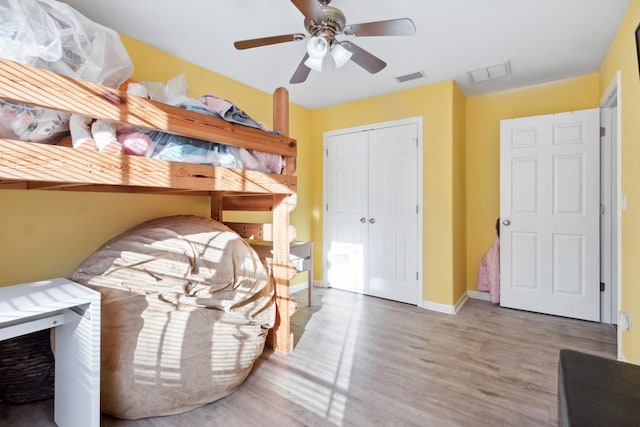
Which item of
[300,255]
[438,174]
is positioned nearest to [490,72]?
[438,174]

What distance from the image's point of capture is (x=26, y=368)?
166 centimetres

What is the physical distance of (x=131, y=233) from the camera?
1940mm

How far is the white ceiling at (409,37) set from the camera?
1.92 m

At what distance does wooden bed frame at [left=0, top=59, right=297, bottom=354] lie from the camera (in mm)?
1068

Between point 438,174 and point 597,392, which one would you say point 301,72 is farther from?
point 597,392

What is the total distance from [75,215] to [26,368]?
0.89 m

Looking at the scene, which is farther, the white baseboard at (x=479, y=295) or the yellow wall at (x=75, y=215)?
the white baseboard at (x=479, y=295)

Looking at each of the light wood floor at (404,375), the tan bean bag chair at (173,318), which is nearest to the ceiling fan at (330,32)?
the tan bean bag chair at (173,318)

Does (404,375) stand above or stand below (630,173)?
below

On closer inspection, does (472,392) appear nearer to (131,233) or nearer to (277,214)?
(277,214)

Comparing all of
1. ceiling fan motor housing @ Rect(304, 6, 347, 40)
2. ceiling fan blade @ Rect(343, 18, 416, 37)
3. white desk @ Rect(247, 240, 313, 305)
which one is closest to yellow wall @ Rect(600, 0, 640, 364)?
ceiling fan blade @ Rect(343, 18, 416, 37)

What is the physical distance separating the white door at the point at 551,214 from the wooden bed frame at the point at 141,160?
2.43 metres

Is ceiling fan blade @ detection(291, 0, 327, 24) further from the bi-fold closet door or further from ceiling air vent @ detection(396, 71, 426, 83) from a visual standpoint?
the bi-fold closet door

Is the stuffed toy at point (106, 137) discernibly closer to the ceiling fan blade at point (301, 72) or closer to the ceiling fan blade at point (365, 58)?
the ceiling fan blade at point (301, 72)
